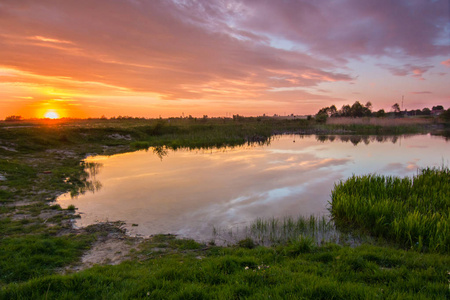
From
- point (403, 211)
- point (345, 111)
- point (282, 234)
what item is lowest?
point (282, 234)

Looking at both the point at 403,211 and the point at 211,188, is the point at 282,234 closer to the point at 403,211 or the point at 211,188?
the point at 403,211

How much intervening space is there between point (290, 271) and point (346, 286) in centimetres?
97

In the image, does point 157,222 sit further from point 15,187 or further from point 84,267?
point 15,187

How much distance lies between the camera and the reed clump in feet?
20.6

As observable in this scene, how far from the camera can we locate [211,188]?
515 inches

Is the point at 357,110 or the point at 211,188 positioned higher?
the point at 357,110

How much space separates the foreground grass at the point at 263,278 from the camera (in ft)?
12.5

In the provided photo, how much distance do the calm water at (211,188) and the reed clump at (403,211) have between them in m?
1.47

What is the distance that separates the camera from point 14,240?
6035mm

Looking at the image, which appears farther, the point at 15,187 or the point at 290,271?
the point at 15,187

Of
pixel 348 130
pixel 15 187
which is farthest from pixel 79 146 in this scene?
pixel 348 130

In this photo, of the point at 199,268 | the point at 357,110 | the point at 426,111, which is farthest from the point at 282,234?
the point at 426,111

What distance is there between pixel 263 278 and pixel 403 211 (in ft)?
19.5

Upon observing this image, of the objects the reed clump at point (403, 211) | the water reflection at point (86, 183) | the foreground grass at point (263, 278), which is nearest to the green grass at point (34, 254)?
the foreground grass at point (263, 278)
